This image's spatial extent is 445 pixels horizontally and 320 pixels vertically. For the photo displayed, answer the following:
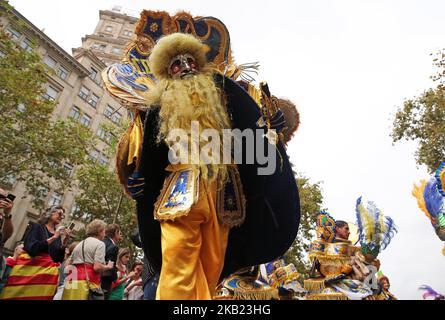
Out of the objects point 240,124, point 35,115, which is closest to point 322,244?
point 240,124

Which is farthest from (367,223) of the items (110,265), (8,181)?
(8,181)

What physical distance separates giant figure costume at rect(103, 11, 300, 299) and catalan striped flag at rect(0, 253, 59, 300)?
1.59m

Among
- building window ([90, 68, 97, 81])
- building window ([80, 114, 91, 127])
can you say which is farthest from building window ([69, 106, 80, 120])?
building window ([90, 68, 97, 81])

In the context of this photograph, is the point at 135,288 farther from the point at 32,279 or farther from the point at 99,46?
the point at 99,46

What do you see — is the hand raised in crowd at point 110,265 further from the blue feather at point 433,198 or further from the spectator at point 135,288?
the blue feather at point 433,198

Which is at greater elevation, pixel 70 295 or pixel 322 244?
pixel 322 244

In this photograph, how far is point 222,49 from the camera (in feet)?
12.0

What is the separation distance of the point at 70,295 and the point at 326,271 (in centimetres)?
416

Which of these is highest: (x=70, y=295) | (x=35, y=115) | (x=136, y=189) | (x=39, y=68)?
(x=39, y=68)

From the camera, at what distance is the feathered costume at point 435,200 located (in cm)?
529

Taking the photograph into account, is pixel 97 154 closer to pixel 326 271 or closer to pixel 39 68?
pixel 39 68

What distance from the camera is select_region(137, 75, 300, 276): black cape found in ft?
9.51

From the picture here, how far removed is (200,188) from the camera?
8.41 feet

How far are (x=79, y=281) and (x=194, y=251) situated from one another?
2.15 metres
